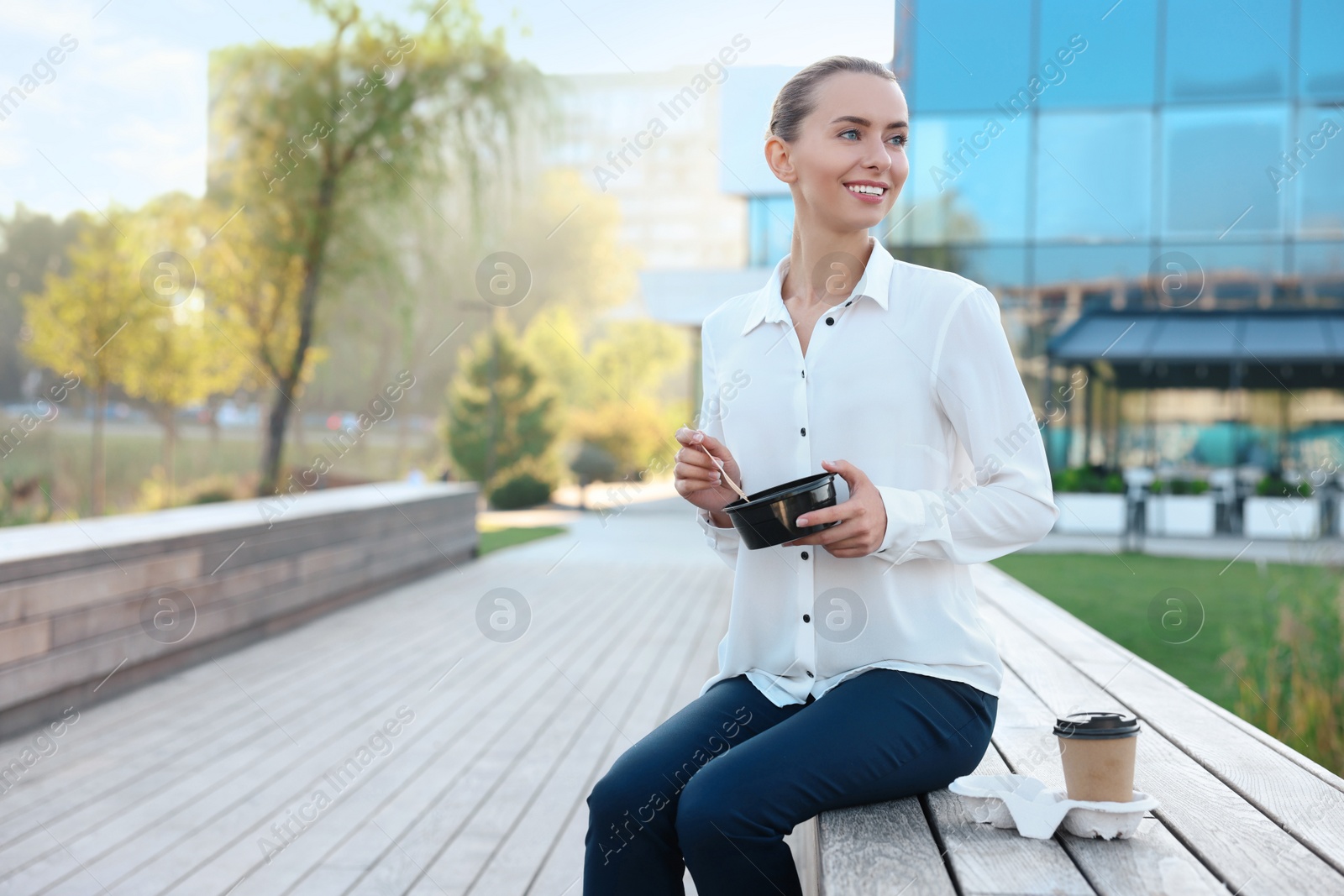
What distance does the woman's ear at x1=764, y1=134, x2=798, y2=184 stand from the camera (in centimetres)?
185

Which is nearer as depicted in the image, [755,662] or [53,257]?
[755,662]

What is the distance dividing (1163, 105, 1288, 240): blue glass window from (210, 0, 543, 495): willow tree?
28.0ft

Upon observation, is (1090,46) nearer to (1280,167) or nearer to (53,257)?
(1280,167)

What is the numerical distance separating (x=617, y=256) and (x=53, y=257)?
2450 cm

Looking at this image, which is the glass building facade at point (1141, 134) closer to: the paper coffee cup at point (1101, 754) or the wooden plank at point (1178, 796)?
the wooden plank at point (1178, 796)

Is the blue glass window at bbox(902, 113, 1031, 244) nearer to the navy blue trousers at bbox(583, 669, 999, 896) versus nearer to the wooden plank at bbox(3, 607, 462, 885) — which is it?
the wooden plank at bbox(3, 607, 462, 885)

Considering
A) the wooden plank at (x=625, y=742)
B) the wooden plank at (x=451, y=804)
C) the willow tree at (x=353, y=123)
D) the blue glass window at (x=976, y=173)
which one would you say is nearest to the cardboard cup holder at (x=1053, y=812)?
the wooden plank at (x=625, y=742)

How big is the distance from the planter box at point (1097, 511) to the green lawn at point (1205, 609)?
1.75m

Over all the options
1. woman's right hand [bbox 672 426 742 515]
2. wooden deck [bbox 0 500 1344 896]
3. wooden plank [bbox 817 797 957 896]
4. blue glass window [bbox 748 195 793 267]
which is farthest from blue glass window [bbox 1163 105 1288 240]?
wooden plank [bbox 817 797 957 896]

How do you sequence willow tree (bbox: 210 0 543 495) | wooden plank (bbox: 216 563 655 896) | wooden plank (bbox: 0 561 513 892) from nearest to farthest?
wooden plank (bbox: 216 563 655 896) < wooden plank (bbox: 0 561 513 892) < willow tree (bbox: 210 0 543 495)

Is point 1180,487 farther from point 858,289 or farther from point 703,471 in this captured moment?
point 703,471

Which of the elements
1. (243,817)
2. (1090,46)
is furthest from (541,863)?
(1090,46)

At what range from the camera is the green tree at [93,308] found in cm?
1223

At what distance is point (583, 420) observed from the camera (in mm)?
23250
